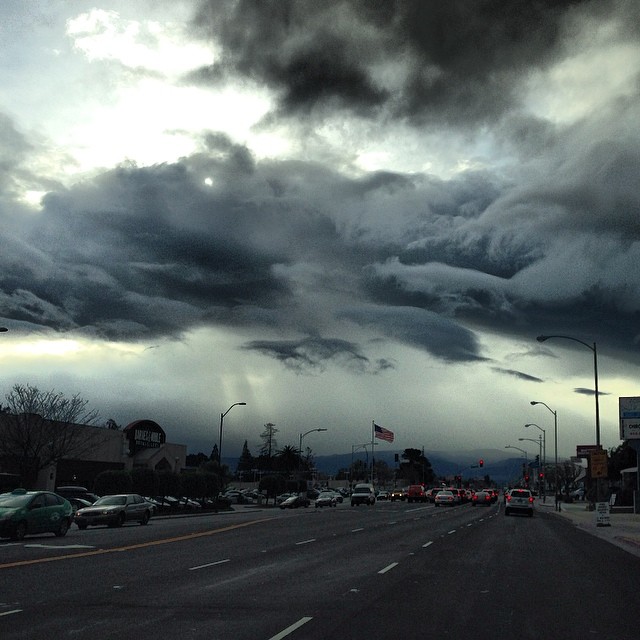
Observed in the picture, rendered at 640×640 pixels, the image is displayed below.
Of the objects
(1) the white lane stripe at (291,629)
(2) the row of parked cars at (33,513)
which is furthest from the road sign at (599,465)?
(1) the white lane stripe at (291,629)

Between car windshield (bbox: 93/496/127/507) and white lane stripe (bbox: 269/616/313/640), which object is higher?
car windshield (bbox: 93/496/127/507)

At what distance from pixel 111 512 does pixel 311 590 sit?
74.6ft

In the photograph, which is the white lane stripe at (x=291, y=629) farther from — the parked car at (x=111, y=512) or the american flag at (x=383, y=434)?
the american flag at (x=383, y=434)

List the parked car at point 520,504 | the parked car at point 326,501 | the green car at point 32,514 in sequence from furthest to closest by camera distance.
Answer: the parked car at point 326,501, the parked car at point 520,504, the green car at point 32,514

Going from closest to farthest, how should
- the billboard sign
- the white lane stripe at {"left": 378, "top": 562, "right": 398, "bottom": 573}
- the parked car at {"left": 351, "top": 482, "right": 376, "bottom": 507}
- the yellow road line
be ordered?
1. the white lane stripe at {"left": 378, "top": 562, "right": 398, "bottom": 573}
2. the yellow road line
3. the billboard sign
4. the parked car at {"left": 351, "top": 482, "right": 376, "bottom": 507}

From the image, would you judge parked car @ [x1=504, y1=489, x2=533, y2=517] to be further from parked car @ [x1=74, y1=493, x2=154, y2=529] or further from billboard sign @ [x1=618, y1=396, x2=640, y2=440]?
parked car @ [x1=74, y1=493, x2=154, y2=529]

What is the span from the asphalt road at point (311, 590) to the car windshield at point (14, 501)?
1241 mm

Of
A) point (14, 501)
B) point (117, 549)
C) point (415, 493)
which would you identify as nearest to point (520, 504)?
point (14, 501)

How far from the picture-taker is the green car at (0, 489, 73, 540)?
24672 millimetres

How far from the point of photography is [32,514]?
25656 millimetres

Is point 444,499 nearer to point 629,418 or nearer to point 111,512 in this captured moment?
point 629,418

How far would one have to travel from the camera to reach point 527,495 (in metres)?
53.6

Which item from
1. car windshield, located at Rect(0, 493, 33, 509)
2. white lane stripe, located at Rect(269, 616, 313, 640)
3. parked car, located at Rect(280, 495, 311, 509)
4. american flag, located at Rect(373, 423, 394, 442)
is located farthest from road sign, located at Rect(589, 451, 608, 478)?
american flag, located at Rect(373, 423, 394, 442)

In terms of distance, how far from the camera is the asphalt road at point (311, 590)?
10.3 meters
